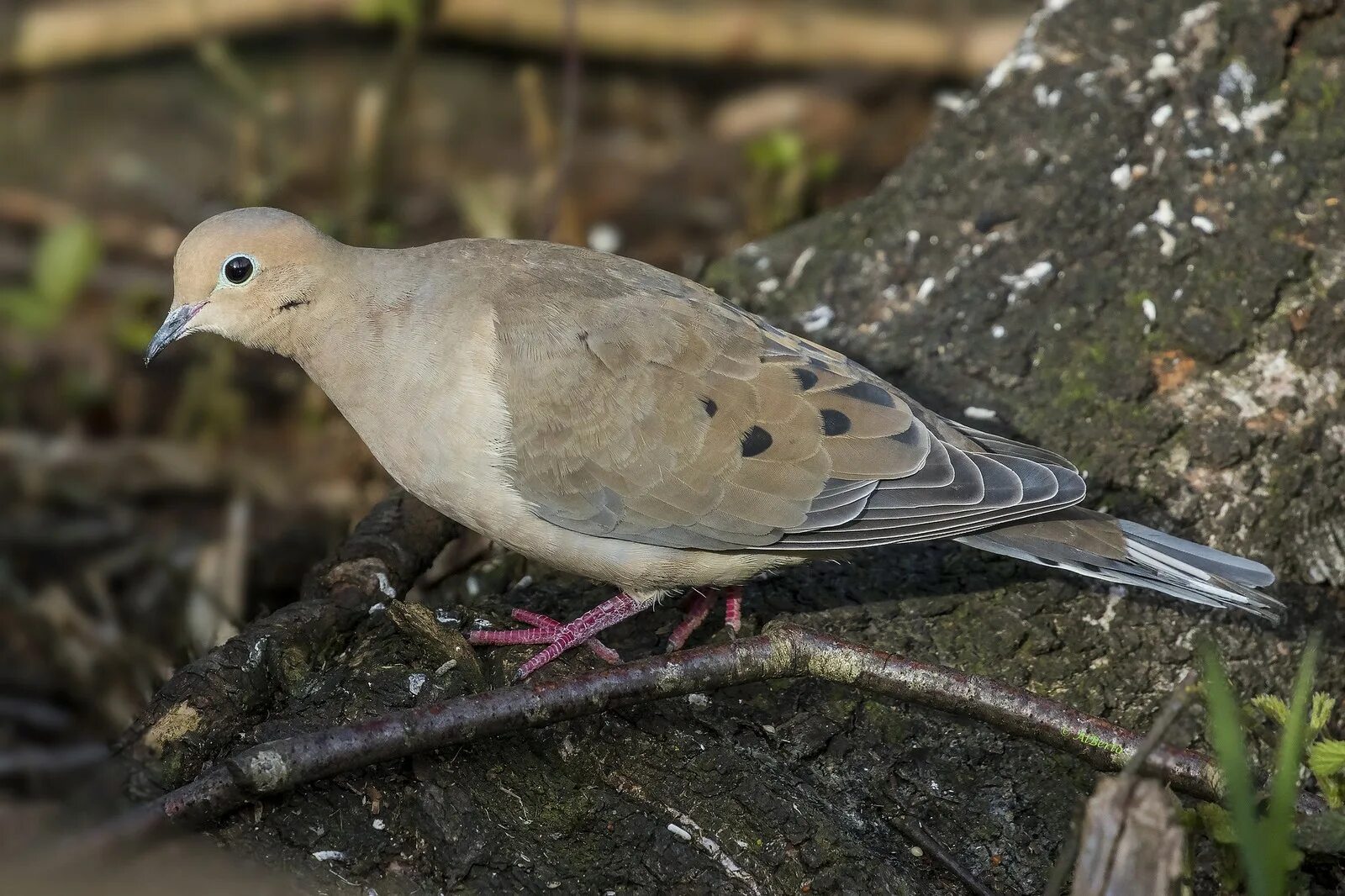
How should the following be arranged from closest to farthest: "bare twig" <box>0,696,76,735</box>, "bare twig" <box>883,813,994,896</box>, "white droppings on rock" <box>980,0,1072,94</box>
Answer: "bare twig" <box>883,813,994,896</box> → "white droppings on rock" <box>980,0,1072,94</box> → "bare twig" <box>0,696,76,735</box>

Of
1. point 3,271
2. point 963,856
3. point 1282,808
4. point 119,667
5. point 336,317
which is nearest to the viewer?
point 1282,808

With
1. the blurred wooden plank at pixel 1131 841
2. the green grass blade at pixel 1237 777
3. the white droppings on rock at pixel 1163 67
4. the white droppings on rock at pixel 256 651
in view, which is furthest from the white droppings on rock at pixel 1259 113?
the white droppings on rock at pixel 256 651

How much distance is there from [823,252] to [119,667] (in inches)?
119

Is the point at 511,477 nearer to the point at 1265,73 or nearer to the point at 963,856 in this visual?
the point at 963,856

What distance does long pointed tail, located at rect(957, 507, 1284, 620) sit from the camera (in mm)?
3348

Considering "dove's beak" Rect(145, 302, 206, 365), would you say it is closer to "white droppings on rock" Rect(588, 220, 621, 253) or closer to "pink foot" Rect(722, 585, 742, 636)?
"pink foot" Rect(722, 585, 742, 636)

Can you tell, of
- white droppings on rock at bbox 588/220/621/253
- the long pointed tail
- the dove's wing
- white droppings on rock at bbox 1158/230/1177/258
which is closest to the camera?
the long pointed tail

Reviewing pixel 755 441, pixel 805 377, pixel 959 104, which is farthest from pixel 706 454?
pixel 959 104

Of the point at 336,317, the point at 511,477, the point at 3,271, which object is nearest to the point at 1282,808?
the point at 511,477

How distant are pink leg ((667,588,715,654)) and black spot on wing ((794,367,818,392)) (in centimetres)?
65

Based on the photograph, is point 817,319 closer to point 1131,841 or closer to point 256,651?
point 256,651

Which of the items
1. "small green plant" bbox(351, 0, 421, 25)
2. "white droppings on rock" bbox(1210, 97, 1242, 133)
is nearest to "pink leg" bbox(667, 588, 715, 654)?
"white droppings on rock" bbox(1210, 97, 1242, 133)

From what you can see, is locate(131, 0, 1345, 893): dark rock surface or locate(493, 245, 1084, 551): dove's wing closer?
locate(131, 0, 1345, 893): dark rock surface

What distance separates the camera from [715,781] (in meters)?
3.09
